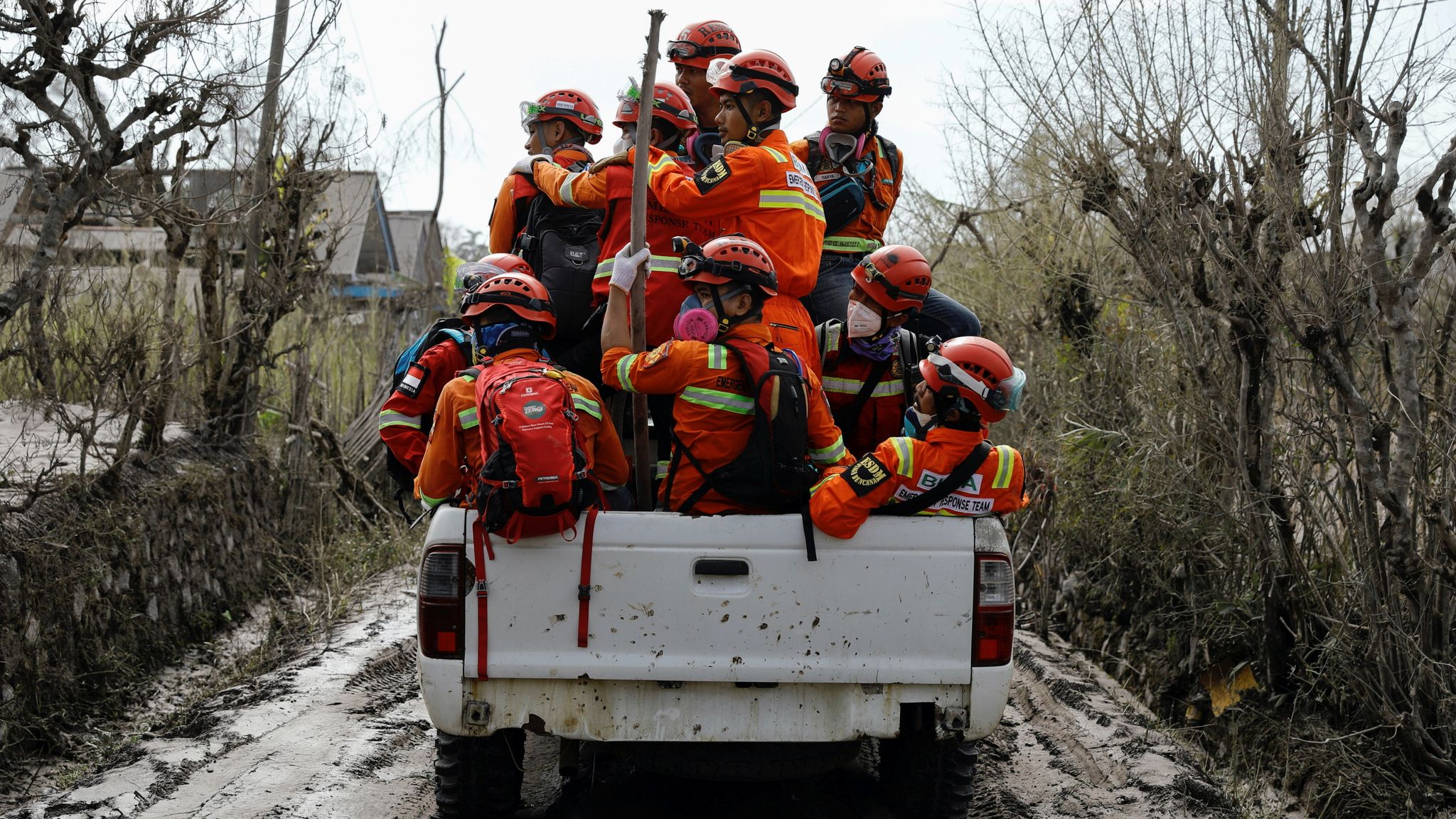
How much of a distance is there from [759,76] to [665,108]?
2.61 feet

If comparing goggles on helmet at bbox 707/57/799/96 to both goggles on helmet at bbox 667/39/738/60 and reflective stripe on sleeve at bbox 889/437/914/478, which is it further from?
reflective stripe on sleeve at bbox 889/437/914/478

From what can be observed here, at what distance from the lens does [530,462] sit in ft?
12.8

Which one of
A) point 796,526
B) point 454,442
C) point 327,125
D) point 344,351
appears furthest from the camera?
point 344,351

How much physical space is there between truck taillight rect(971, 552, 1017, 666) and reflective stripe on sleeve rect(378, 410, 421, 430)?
241 cm

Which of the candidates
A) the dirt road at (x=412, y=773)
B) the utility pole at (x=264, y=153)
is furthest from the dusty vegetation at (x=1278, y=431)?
the utility pole at (x=264, y=153)

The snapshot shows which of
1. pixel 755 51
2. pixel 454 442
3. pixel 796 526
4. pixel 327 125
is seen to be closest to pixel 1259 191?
pixel 755 51

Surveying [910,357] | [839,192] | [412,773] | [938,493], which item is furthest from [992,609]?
[412,773]

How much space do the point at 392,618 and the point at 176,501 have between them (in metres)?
1.49

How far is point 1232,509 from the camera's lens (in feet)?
20.2

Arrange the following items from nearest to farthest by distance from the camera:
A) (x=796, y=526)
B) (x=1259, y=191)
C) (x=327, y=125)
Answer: (x=796, y=526) → (x=1259, y=191) → (x=327, y=125)

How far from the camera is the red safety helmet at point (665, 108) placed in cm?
573

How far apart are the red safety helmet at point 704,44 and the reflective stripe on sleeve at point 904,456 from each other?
2.55 m

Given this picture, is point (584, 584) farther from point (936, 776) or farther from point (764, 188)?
point (764, 188)

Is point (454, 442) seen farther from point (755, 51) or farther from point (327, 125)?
point (327, 125)
